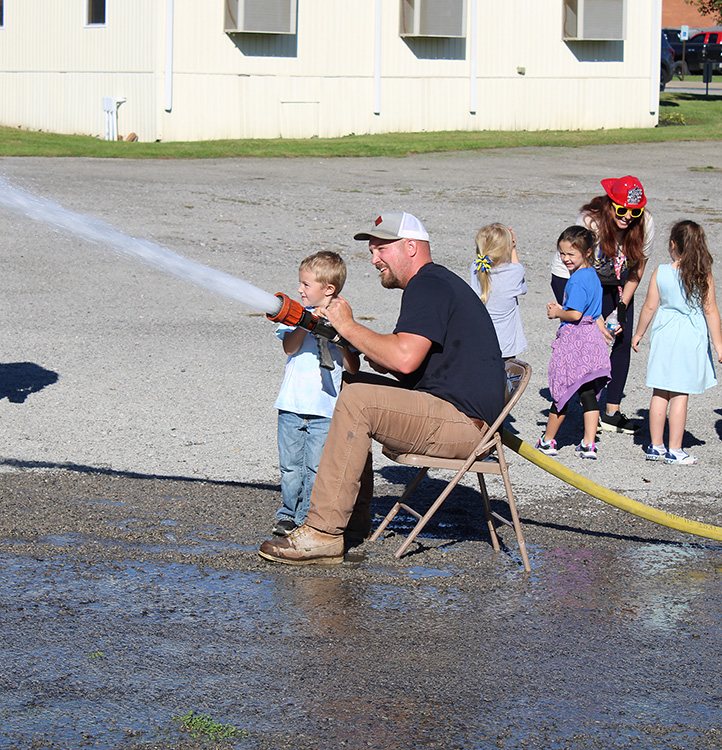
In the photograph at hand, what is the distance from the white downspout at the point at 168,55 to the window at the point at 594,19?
10397mm

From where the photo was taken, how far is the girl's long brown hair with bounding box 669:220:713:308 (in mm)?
7605

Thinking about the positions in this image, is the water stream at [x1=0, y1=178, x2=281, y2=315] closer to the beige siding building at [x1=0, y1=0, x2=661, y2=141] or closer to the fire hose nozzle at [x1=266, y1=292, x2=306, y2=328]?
the fire hose nozzle at [x1=266, y1=292, x2=306, y2=328]

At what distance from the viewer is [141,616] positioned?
15.3 ft

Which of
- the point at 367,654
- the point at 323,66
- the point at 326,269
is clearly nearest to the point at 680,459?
the point at 326,269

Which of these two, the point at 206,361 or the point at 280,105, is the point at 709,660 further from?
the point at 280,105


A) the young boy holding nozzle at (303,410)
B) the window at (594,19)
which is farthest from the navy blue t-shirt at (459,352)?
the window at (594,19)

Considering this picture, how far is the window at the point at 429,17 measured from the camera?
1052 inches

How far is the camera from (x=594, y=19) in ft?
93.3

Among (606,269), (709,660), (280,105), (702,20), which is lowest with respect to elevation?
(709,660)

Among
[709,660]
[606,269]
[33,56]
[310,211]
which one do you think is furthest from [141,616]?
[33,56]

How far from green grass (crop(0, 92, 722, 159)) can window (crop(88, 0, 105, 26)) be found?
2.61 m

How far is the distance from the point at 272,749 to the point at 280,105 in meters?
23.8

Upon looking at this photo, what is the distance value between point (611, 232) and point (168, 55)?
17.7 m

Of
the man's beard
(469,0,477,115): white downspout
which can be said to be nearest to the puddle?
the man's beard
